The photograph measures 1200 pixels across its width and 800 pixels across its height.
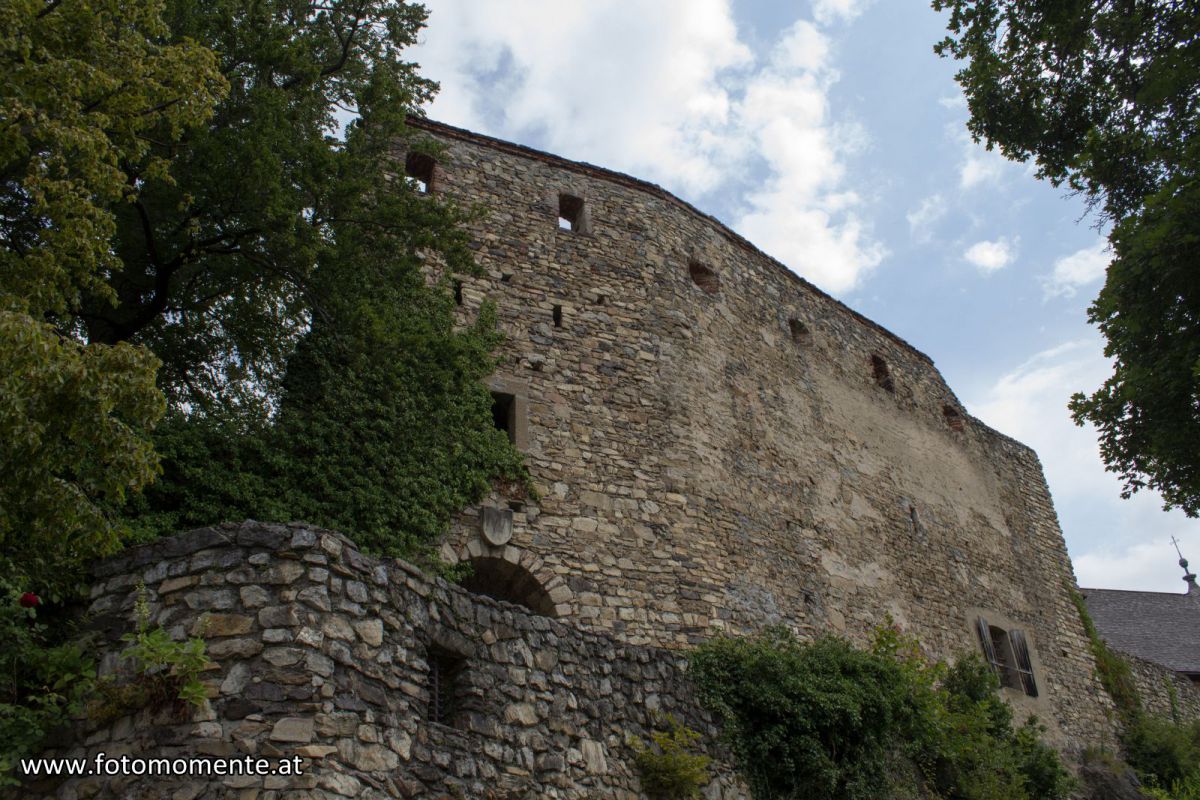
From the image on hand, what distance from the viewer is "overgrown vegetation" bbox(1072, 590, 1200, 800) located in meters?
16.0

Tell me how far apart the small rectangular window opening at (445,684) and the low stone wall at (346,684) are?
1cm

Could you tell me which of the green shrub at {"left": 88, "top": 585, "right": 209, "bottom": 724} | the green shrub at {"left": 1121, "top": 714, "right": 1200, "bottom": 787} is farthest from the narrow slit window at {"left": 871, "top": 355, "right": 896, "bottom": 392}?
the green shrub at {"left": 88, "top": 585, "right": 209, "bottom": 724}

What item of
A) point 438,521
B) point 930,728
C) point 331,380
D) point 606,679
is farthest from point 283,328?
point 930,728

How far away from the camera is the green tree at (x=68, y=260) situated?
599 centimetres

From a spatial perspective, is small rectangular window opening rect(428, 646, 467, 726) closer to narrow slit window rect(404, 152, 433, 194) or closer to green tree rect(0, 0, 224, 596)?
green tree rect(0, 0, 224, 596)

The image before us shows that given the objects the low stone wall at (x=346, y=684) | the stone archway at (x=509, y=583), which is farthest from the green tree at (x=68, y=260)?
the stone archway at (x=509, y=583)

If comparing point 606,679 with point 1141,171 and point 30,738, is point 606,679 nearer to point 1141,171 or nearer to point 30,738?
point 30,738

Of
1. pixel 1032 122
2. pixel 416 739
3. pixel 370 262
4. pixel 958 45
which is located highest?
pixel 958 45

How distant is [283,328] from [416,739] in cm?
550

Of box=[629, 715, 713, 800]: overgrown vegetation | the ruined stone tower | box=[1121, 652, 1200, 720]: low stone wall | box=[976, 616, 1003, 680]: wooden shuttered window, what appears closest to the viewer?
the ruined stone tower

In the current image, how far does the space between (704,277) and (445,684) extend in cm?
900

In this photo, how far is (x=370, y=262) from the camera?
420 inches

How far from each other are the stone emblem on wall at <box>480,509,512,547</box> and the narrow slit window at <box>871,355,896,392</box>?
894cm

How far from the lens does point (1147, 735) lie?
1702 centimetres
